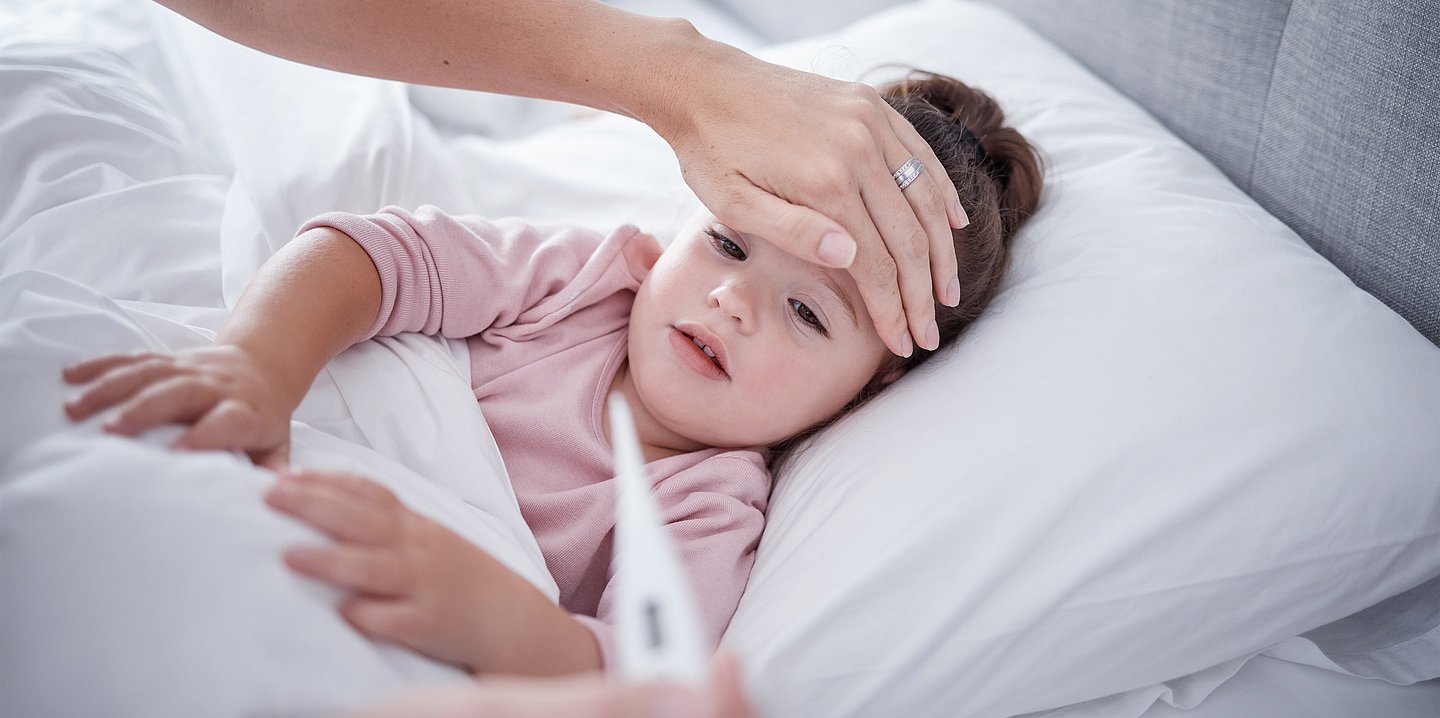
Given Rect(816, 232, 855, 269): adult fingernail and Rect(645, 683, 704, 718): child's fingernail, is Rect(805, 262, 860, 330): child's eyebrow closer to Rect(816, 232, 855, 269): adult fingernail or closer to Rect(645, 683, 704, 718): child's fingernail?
Rect(816, 232, 855, 269): adult fingernail

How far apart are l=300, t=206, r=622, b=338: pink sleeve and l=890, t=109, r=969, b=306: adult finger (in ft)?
1.30

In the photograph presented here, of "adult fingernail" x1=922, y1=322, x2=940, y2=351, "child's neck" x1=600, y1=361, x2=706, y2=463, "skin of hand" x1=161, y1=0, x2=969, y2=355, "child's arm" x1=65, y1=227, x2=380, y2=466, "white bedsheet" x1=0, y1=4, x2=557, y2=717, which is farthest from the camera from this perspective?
"child's neck" x1=600, y1=361, x2=706, y2=463

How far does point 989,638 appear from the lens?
0.86m

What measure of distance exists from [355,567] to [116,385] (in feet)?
0.77

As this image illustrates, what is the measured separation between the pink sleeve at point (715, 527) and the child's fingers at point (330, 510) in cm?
23

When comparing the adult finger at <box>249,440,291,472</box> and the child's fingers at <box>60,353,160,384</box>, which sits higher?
the child's fingers at <box>60,353,160,384</box>

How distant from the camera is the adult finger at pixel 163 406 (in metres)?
0.66

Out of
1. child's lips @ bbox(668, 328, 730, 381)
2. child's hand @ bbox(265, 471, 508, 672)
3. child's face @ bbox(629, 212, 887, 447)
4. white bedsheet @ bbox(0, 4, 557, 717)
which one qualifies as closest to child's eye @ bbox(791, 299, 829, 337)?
child's face @ bbox(629, 212, 887, 447)

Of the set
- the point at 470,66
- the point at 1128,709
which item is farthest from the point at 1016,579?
the point at 470,66

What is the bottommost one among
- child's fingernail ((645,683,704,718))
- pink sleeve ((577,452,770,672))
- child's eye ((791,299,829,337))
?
pink sleeve ((577,452,770,672))

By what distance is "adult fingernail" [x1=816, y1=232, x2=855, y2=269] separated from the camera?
0.87 metres

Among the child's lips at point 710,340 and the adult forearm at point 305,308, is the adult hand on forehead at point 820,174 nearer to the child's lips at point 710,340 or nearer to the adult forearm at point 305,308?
the child's lips at point 710,340

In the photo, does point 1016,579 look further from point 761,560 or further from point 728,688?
point 728,688

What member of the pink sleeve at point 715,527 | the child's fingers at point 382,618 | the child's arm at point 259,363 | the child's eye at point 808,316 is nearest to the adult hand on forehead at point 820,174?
the child's eye at point 808,316
